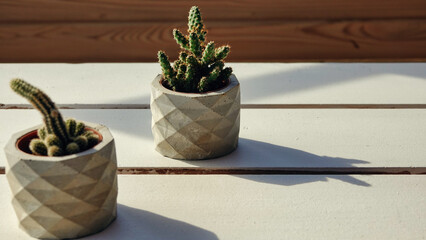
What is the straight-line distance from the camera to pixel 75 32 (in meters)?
2.35

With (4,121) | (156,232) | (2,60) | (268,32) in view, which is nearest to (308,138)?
(156,232)

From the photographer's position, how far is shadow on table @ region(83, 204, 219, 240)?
30.2 inches

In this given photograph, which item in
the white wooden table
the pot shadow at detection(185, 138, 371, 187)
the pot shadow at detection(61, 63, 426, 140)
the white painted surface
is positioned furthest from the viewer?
the white painted surface

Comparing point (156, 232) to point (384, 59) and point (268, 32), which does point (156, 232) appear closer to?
point (268, 32)

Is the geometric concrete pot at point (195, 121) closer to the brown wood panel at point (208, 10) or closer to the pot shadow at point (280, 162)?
the pot shadow at point (280, 162)

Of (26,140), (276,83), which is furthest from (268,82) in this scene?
(26,140)

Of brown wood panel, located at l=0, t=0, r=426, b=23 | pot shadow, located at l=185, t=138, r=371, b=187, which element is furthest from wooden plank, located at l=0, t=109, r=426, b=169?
brown wood panel, located at l=0, t=0, r=426, b=23

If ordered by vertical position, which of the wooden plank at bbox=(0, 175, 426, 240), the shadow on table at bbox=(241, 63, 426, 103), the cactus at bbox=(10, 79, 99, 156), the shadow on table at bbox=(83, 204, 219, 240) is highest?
the shadow on table at bbox=(241, 63, 426, 103)

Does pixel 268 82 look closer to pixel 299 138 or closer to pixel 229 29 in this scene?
pixel 299 138

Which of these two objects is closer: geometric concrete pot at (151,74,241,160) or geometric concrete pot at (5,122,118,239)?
geometric concrete pot at (5,122,118,239)

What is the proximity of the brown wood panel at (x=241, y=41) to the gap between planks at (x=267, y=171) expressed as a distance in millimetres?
1433

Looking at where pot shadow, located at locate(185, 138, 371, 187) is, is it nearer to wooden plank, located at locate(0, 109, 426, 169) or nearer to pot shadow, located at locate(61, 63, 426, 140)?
wooden plank, located at locate(0, 109, 426, 169)

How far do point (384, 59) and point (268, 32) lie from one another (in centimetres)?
48

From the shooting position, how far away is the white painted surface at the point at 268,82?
125 centimetres
